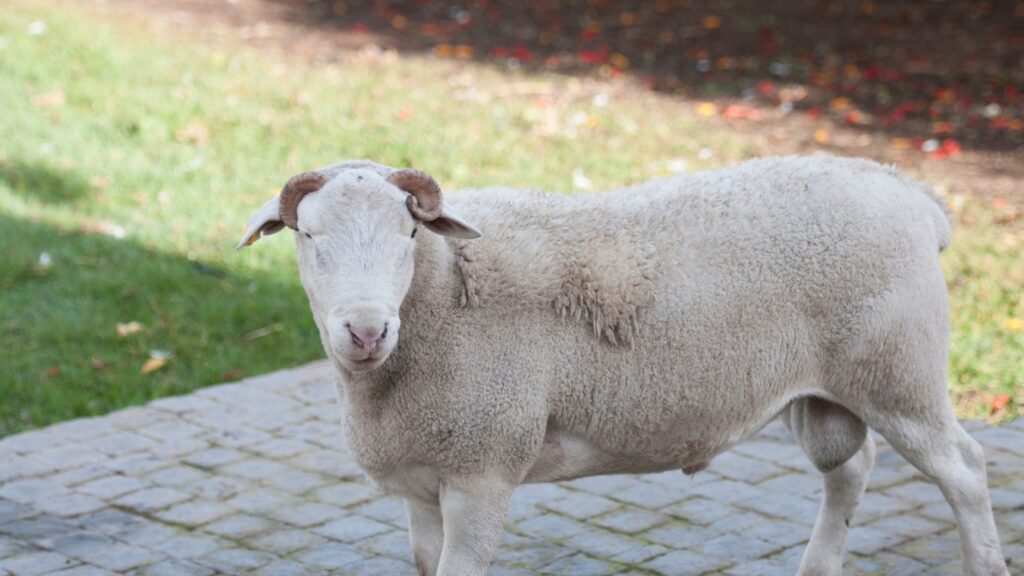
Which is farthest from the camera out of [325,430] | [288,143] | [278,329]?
[288,143]

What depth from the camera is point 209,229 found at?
9.05 m

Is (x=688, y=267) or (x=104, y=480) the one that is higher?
(x=688, y=267)

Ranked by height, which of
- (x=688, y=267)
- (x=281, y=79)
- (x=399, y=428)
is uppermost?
(x=281, y=79)

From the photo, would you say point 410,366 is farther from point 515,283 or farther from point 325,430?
point 325,430

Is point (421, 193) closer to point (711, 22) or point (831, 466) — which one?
point (831, 466)

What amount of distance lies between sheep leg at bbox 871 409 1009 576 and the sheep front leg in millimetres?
1345

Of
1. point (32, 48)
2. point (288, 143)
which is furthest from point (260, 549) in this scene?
point (32, 48)

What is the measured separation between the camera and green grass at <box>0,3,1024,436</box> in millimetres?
7352

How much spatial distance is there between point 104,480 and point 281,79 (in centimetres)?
676

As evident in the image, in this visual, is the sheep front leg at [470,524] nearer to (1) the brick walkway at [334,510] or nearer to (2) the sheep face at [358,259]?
(2) the sheep face at [358,259]

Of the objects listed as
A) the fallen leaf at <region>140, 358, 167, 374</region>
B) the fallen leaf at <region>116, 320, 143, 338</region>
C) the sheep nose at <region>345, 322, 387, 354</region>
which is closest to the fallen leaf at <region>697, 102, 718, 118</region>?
the fallen leaf at <region>116, 320, 143, 338</region>

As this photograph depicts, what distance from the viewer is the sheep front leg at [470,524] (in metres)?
4.04

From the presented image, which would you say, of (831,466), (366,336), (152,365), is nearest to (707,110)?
(152,365)

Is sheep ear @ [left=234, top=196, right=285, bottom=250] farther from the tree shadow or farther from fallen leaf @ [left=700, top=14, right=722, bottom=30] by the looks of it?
fallen leaf @ [left=700, top=14, right=722, bottom=30]
